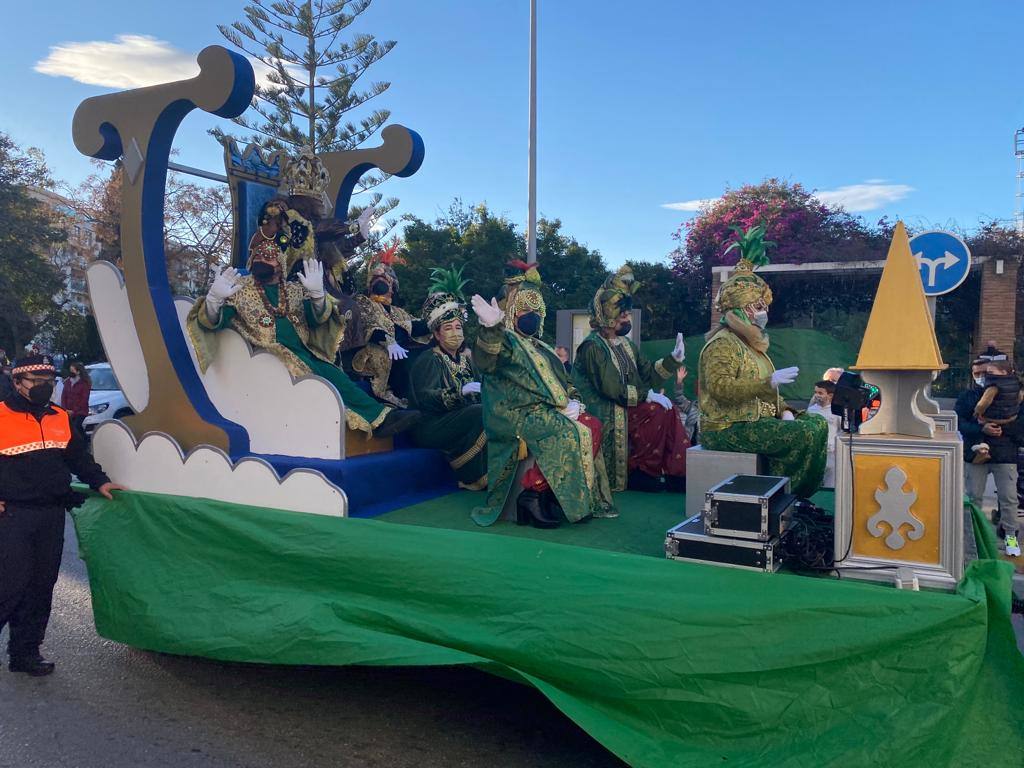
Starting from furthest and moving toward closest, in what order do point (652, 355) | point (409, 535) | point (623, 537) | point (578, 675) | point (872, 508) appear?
point (652, 355)
point (623, 537)
point (409, 535)
point (872, 508)
point (578, 675)

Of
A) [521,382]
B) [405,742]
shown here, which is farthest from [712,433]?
[405,742]

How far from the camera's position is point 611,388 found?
5.12 metres

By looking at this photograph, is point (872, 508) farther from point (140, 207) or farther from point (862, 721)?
point (140, 207)

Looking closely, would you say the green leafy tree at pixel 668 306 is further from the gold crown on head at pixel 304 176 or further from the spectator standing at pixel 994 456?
the gold crown on head at pixel 304 176

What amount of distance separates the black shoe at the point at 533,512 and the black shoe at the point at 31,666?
8.49 ft

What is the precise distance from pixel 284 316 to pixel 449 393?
1.18 meters

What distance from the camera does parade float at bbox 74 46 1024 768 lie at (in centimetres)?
246

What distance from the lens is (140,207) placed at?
425 centimetres

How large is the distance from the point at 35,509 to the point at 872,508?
4.03 metres

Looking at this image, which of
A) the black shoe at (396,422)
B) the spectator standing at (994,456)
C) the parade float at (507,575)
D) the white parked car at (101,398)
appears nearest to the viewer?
the parade float at (507,575)

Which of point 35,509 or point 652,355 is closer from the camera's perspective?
point 35,509

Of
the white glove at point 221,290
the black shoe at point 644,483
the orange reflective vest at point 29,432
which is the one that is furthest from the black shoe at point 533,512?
the orange reflective vest at point 29,432

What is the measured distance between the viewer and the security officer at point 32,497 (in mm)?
3965

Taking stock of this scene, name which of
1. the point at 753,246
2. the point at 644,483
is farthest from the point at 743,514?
the point at 644,483
